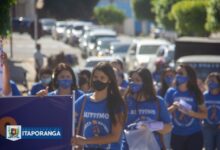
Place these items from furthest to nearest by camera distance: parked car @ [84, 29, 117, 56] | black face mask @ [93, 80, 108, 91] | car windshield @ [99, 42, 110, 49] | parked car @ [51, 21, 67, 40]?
parked car @ [51, 21, 67, 40]
parked car @ [84, 29, 117, 56]
car windshield @ [99, 42, 110, 49]
black face mask @ [93, 80, 108, 91]

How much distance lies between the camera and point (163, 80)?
44.4 ft

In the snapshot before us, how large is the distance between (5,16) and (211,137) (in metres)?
5.41

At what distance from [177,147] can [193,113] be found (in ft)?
1.88

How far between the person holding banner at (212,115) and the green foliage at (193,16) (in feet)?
82.4

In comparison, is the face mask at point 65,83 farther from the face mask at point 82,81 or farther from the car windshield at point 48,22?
the car windshield at point 48,22

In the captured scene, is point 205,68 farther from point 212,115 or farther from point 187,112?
point 187,112

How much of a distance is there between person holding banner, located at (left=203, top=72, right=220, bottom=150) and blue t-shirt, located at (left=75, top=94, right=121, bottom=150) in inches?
158

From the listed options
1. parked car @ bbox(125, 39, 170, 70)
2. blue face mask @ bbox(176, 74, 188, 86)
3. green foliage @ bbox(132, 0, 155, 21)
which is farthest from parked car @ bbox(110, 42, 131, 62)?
blue face mask @ bbox(176, 74, 188, 86)

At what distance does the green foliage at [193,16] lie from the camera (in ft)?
121

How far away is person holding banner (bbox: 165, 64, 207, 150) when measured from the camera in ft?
34.3

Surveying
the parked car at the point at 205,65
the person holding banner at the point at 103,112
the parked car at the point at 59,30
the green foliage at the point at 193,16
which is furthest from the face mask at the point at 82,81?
the parked car at the point at 59,30

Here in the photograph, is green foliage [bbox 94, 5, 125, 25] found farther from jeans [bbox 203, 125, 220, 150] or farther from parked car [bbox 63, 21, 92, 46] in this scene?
jeans [bbox 203, 125, 220, 150]

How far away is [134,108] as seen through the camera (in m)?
8.86

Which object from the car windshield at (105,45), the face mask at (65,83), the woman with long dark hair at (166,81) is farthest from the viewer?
the car windshield at (105,45)
